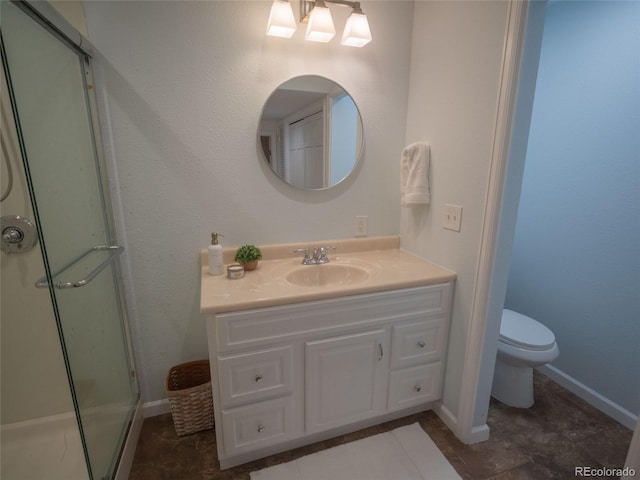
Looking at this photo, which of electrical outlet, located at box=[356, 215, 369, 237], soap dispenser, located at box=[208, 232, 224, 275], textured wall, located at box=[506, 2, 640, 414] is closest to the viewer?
soap dispenser, located at box=[208, 232, 224, 275]

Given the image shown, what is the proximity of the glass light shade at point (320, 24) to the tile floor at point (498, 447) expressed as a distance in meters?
1.91

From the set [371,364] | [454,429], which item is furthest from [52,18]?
[454,429]

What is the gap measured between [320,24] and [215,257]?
1.15m

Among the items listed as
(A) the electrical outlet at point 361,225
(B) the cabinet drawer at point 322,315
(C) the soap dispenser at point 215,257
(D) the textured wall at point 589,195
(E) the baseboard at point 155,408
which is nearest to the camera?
(B) the cabinet drawer at point 322,315

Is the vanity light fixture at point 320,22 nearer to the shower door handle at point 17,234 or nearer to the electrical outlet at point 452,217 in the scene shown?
the electrical outlet at point 452,217

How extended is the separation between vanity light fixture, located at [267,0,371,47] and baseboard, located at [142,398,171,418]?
1.93 meters

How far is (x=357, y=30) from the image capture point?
148cm

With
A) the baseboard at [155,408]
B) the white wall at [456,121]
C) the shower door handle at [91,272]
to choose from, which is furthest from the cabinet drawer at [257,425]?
the white wall at [456,121]

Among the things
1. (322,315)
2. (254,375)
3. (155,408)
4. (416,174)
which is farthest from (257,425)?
(416,174)

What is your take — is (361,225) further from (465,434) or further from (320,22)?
(465,434)

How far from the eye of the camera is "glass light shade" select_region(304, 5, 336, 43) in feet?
4.60

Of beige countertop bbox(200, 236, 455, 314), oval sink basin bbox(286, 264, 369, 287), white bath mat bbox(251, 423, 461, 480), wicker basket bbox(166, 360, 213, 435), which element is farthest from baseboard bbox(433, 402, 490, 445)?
wicker basket bbox(166, 360, 213, 435)

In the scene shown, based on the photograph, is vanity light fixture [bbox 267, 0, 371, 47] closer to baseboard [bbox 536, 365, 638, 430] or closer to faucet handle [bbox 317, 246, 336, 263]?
faucet handle [bbox 317, 246, 336, 263]

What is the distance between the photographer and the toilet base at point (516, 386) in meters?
1.74
